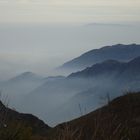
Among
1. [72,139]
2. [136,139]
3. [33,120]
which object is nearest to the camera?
[72,139]

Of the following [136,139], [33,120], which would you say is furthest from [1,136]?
[33,120]

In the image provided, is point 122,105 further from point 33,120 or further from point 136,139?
point 33,120

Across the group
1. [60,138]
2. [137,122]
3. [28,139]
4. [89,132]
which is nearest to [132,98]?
[137,122]

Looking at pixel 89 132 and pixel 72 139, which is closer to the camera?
pixel 72 139

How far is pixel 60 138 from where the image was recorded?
30.7 feet

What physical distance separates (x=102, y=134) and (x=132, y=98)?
2375 cm

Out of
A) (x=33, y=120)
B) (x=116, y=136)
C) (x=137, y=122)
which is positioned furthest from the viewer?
(x=33, y=120)

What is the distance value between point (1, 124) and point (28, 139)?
2.27 ft

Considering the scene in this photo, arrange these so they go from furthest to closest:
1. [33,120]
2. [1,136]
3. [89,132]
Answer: [33,120]
[89,132]
[1,136]

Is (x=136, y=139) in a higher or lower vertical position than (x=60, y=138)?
lower

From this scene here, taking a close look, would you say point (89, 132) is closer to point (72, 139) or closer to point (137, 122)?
point (72, 139)

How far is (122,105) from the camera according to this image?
3294 cm

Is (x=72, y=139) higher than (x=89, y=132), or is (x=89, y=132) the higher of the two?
(x=72, y=139)

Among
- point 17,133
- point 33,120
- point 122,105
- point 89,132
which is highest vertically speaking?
point 17,133
